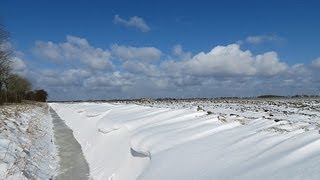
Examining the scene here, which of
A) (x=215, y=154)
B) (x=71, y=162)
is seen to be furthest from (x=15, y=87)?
(x=215, y=154)

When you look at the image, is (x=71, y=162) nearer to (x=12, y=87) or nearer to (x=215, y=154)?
(x=215, y=154)

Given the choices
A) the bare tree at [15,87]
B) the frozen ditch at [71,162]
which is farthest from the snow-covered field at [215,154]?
the bare tree at [15,87]

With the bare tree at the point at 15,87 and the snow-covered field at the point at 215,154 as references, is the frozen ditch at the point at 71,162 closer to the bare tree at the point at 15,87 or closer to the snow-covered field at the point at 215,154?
the snow-covered field at the point at 215,154

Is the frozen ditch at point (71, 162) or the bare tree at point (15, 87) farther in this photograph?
the bare tree at point (15, 87)

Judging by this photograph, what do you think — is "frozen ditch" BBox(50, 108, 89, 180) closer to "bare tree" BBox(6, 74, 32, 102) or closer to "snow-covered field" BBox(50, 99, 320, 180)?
"snow-covered field" BBox(50, 99, 320, 180)

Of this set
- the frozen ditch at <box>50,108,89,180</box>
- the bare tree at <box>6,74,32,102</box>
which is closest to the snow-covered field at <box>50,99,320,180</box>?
the frozen ditch at <box>50,108,89,180</box>

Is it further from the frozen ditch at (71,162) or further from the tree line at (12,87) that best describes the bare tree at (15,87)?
the frozen ditch at (71,162)

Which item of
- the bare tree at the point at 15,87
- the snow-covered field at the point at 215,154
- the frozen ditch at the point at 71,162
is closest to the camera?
the snow-covered field at the point at 215,154

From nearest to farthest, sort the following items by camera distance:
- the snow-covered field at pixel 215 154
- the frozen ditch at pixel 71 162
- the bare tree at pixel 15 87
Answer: the snow-covered field at pixel 215 154, the frozen ditch at pixel 71 162, the bare tree at pixel 15 87

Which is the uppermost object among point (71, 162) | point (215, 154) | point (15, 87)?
point (15, 87)

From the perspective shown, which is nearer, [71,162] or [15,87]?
[71,162]

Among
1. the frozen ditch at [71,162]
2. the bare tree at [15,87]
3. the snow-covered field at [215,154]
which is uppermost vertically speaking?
the bare tree at [15,87]

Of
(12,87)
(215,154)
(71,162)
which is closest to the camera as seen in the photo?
(215,154)

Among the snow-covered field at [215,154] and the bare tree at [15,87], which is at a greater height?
the bare tree at [15,87]
